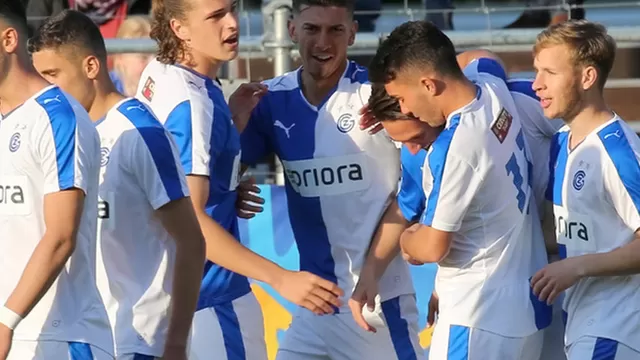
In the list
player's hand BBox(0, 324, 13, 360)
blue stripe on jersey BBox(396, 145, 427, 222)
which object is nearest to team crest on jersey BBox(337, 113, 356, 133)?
blue stripe on jersey BBox(396, 145, 427, 222)

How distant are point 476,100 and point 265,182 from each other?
10.1ft

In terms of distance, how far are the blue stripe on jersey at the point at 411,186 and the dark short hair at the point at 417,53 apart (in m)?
0.47

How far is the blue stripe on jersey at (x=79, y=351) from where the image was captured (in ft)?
11.9

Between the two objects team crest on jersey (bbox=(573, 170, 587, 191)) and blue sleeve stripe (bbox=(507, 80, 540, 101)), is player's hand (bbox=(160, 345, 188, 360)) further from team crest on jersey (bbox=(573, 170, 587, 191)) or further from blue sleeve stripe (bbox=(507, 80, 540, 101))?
blue sleeve stripe (bbox=(507, 80, 540, 101))

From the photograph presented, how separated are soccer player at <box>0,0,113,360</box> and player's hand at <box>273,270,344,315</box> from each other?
32.4 inches

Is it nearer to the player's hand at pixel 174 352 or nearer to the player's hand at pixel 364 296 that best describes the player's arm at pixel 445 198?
the player's hand at pixel 364 296

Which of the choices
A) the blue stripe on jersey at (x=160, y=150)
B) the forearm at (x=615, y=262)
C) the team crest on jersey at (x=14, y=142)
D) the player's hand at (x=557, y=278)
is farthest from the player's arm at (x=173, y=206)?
the forearm at (x=615, y=262)

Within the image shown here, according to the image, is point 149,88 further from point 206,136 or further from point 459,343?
point 459,343

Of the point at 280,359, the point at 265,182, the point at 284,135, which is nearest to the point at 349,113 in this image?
the point at 284,135

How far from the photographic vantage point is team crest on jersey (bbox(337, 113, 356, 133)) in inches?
191

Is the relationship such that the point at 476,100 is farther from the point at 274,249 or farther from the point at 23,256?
the point at 274,249

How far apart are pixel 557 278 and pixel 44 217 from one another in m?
1.69

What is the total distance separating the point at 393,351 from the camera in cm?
490

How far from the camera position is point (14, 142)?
11.9ft
